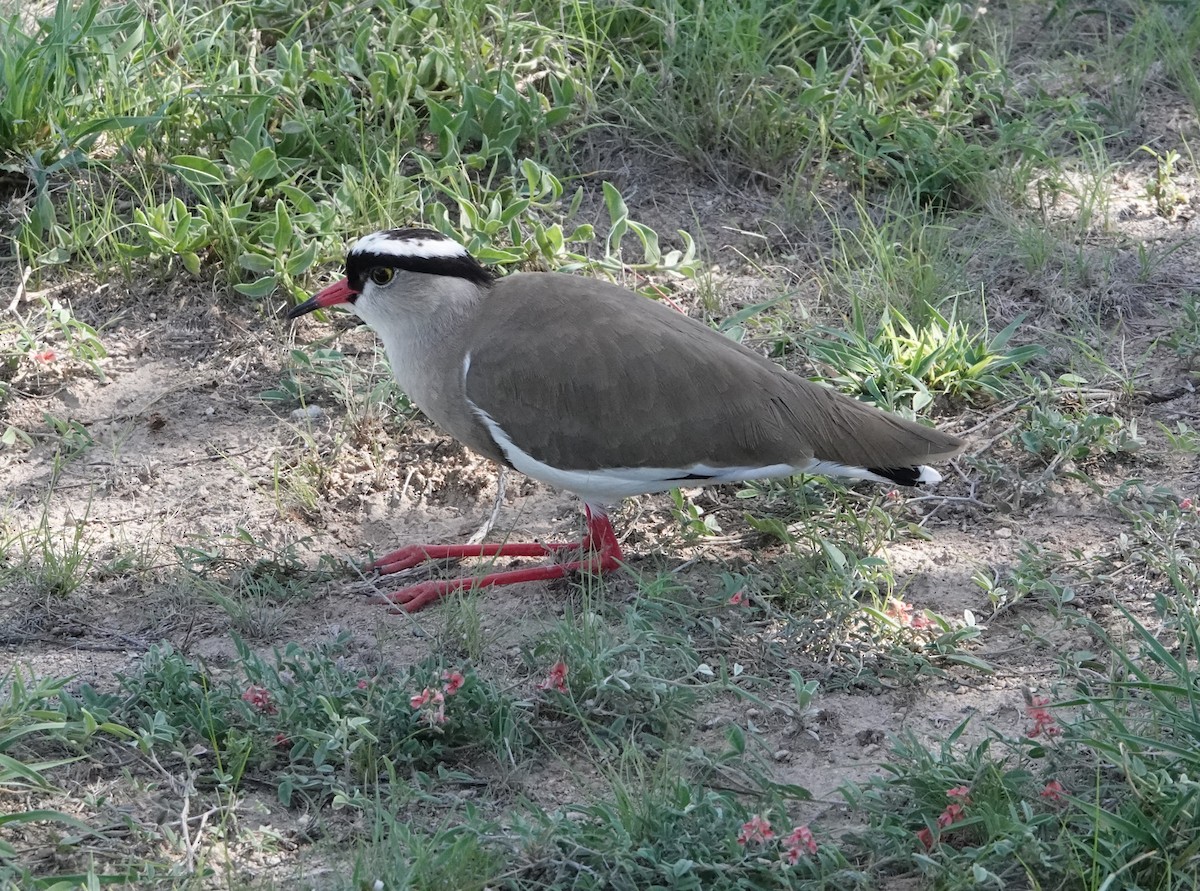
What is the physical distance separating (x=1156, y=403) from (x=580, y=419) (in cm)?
221

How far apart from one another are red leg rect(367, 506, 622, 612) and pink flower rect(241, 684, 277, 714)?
2.50 feet

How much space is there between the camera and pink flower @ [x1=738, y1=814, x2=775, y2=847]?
9.43 feet

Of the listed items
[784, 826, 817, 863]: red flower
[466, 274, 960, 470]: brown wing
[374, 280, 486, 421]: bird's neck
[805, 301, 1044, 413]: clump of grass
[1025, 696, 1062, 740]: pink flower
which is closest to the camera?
[784, 826, 817, 863]: red flower

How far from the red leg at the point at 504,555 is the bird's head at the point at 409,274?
80 centimetres

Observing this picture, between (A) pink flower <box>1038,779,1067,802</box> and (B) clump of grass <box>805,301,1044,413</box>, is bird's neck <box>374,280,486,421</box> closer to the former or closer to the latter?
(B) clump of grass <box>805,301,1044,413</box>

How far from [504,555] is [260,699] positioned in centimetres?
122

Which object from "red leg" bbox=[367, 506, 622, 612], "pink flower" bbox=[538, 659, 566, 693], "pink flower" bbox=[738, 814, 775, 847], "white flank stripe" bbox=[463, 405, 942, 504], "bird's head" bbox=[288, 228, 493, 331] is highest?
"bird's head" bbox=[288, 228, 493, 331]

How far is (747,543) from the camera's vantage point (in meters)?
4.41

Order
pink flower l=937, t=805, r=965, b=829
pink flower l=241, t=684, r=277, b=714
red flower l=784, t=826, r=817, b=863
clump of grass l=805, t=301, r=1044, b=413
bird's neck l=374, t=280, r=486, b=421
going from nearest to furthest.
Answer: red flower l=784, t=826, r=817, b=863 < pink flower l=937, t=805, r=965, b=829 < pink flower l=241, t=684, r=277, b=714 < bird's neck l=374, t=280, r=486, b=421 < clump of grass l=805, t=301, r=1044, b=413

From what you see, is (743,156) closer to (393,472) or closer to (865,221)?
(865,221)

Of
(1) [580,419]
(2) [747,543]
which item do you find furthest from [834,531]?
(1) [580,419]

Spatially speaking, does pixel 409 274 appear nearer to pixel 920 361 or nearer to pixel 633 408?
pixel 633 408

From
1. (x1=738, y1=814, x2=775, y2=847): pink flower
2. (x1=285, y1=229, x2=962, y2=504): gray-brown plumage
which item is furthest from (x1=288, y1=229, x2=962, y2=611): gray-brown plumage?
(x1=738, y1=814, x2=775, y2=847): pink flower

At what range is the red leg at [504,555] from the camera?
4184mm
